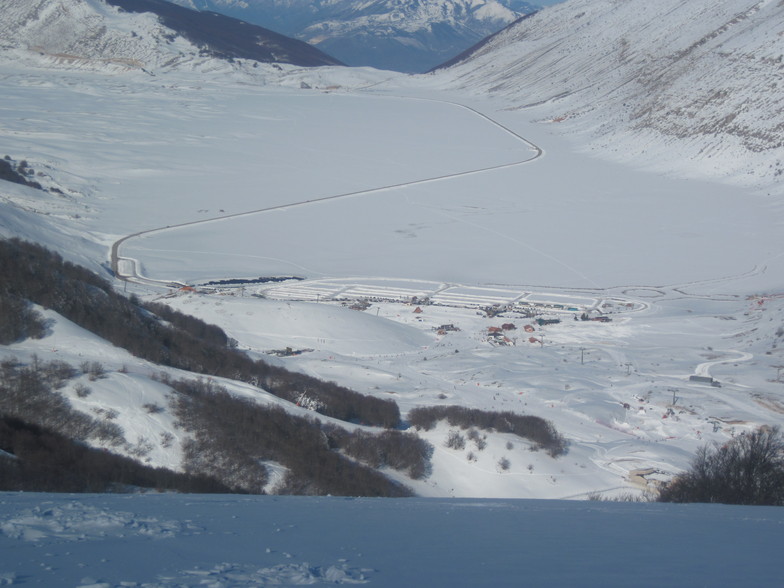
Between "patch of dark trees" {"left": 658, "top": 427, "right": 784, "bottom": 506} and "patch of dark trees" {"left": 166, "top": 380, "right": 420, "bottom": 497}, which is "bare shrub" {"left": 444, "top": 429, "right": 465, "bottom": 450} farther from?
"patch of dark trees" {"left": 658, "top": 427, "right": 784, "bottom": 506}

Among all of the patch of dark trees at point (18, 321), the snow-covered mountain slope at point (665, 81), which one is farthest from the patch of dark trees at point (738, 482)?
the snow-covered mountain slope at point (665, 81)

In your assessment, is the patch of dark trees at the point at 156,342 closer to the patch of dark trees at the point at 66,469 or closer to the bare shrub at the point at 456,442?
the bare shrub at the point at 456,442

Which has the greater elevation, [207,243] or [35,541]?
[35,541]

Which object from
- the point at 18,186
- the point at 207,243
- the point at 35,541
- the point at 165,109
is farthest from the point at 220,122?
the point at 35,541

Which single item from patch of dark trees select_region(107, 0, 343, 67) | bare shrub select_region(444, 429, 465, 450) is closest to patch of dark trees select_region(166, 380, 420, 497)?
bare shrub select_region(444, 429, 465, 450)

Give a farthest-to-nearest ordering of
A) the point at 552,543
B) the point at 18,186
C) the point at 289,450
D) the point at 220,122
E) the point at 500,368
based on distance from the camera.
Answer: the point at 220,122, the point at 18,186, the point at 500,368, the point at 289,450, the point at 552,543

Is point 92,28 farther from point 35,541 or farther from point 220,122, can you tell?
point 35,541
